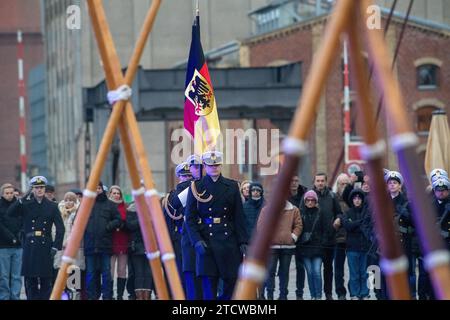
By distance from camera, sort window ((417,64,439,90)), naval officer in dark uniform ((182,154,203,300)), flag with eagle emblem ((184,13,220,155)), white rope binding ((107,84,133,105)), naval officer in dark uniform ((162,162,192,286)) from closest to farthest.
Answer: white rope binding ((107,84,133,105)), naval officer in dark uniform ((182,154,203,300)), naval officer in dark uniform ((162,162,192,286)), flag with eagle emblem ((184,13,220,155)), window ((417,64,439,90))

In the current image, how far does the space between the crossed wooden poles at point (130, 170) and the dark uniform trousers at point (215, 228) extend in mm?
4967

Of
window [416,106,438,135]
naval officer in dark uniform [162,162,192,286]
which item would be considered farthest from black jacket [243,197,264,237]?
window [416,106,438,135]

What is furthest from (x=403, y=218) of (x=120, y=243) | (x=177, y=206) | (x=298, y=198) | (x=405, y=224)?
(x=120, y=243)

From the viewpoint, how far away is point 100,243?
1973 centimetres

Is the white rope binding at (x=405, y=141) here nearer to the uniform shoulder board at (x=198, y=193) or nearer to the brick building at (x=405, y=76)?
the uniform shoulder board at (x=198, y=193)

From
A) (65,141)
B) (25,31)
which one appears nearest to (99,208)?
(65,141)

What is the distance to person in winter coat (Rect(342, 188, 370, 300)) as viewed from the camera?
19000 millimetres

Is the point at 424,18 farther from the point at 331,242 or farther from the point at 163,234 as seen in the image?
the point at 163,234

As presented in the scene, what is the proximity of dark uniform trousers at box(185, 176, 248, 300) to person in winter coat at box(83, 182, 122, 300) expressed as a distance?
17.1 ft

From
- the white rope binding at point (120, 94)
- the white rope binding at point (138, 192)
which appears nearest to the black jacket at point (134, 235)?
the white rope binding at point (138, 192)

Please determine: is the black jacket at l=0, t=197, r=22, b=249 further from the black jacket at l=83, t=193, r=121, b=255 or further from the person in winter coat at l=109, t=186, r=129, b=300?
the person in winter coat at l=109, t=186, r=129, b=300

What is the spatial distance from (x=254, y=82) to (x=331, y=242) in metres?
19.6

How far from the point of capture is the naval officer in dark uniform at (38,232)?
62.6ft

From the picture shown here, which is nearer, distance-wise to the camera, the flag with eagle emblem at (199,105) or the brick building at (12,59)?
the flag with eagle emblem at (199,105)
